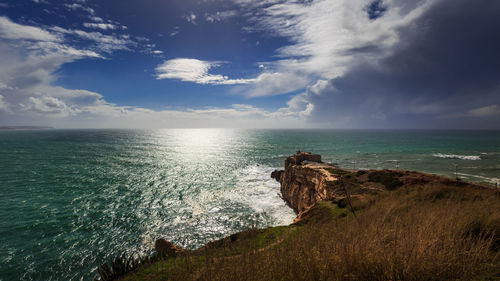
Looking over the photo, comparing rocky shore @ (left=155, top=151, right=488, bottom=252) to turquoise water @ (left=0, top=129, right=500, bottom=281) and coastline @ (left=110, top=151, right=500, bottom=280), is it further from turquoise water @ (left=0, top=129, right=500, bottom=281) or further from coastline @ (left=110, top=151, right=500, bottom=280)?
turquoise water @ (left=0, top=129, right=500, bottom=281)

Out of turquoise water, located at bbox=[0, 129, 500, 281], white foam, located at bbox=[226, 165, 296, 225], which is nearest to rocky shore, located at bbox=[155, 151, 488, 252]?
white foam, located at bbox=[226, 165, 296, 225]

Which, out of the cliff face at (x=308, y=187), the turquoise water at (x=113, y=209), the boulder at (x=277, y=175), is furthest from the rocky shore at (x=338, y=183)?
the boulder at (x=277, y=175)

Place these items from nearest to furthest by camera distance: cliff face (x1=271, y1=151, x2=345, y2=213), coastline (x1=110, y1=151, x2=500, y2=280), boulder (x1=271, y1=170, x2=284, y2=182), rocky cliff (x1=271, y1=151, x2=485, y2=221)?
coastline (x1=110, y1=151, x2=500, y2=280) → rocky cliff (x1=271, y1=151, x2=485, y2=221) → cliff face (x1=271, y1=151, x2=345, y2=213) → boulder (x1=271, y1=170, x2=284, y2=182)

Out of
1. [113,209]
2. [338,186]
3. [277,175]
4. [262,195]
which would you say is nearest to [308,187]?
[338,186]

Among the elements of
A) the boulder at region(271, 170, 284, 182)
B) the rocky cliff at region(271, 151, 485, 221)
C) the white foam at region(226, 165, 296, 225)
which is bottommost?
the white foam at region(226, 165, 296, 225)

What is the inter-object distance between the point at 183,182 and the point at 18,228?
2598 cm

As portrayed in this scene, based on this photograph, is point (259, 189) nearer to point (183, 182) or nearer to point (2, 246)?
point (183, 182)

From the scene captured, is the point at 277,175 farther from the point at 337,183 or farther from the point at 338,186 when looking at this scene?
the point at 338,186

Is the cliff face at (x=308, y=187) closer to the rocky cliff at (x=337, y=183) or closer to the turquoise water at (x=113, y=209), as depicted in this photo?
the rocky cliff at (x=337, y=183)

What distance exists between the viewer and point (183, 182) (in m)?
46.3

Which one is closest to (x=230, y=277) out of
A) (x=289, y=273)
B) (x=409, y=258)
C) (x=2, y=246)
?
(x=289, y=273)

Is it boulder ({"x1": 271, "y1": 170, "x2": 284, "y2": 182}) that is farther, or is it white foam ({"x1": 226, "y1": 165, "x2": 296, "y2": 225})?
boulder ({"x1": 271, "y1": 170, "x2": 284, "y2": 182})

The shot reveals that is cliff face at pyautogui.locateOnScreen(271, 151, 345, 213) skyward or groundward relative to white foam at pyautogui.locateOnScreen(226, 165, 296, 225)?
skyward

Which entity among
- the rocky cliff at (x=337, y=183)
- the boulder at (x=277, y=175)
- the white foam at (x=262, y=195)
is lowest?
the white foam at (x=262, y=195)
